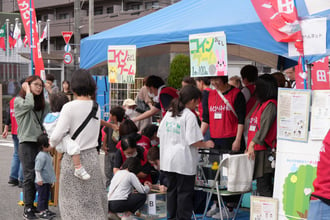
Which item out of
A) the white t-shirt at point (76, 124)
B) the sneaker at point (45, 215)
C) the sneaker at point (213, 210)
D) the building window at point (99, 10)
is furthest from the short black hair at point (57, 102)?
the building window at point (99, 10)

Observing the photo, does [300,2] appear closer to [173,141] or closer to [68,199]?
[173,141]

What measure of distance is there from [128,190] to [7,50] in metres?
16.6

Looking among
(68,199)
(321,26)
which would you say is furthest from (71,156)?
(321,26)

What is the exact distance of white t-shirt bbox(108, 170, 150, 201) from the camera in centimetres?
609

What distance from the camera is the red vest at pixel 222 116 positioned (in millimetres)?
6224

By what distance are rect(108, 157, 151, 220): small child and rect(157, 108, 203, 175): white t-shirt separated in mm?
610

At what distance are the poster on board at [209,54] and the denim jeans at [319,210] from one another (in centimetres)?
262

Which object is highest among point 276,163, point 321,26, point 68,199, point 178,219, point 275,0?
point 275,0

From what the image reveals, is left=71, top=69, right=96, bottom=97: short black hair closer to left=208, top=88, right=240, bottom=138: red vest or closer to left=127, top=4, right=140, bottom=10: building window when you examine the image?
left=208, top=88, right=240, bottom=138: red vest

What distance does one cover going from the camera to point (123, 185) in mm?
6098

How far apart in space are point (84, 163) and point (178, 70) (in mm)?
16975

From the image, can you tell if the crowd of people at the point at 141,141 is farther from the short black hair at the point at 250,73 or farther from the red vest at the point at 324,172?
the red vest at the point at 324,172

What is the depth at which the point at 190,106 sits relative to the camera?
5.74m

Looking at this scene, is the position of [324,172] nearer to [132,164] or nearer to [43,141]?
[132,164]
